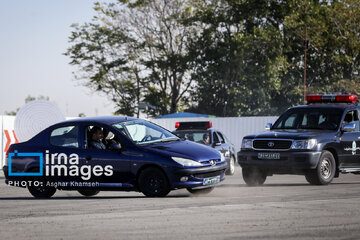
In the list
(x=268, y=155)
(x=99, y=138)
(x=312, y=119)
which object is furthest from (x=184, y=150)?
(x=312, y=119)

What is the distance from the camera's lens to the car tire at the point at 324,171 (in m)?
14.9

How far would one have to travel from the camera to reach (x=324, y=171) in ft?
50.1

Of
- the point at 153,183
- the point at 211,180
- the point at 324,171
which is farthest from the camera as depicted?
the point at 324,171

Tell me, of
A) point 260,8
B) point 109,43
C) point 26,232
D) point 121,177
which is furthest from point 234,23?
point 26,232

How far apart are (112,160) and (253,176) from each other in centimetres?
442

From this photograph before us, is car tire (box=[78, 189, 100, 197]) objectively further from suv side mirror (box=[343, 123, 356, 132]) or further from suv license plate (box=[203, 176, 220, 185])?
suv side mirror (box=[343, 123, 356, 132])

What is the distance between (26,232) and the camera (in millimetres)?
8453

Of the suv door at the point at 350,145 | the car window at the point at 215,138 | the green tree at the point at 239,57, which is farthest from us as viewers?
the green tree at the point at 239,57

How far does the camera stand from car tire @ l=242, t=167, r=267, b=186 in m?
15.8

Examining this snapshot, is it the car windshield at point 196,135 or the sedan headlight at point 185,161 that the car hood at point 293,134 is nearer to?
the sedan headlight at point 185,161

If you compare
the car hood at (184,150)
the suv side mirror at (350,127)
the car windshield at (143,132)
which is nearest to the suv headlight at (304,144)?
the suv side mirror at (350,127)

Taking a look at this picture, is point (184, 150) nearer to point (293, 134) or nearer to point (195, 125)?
point (293, 134)

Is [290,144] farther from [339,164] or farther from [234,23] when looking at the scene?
[234,23]

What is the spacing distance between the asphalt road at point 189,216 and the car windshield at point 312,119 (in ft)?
7.53
